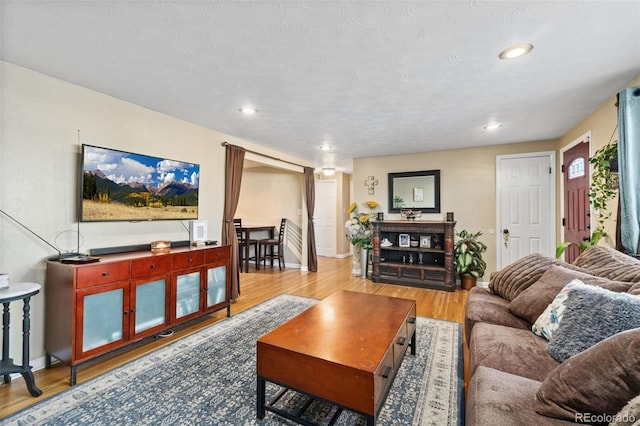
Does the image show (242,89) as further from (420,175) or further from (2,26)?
→ (420,175)

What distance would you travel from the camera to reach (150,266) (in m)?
2.59

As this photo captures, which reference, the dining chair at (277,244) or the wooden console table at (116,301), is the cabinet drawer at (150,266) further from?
the dining chair at (277,244)

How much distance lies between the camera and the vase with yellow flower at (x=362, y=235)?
5559 mm

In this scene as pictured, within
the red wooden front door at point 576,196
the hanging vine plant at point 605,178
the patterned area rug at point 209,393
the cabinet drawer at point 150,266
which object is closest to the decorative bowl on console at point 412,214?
the red wooden front door at point 576,196

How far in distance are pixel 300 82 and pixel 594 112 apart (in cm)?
339

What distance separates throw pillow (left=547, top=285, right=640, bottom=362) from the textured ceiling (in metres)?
1.58

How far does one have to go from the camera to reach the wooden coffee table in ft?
4.56

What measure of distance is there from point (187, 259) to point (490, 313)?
A: 2.92 m

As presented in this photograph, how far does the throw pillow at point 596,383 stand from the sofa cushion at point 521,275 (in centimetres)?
142

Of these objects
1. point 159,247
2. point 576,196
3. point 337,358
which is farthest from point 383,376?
point 576,196

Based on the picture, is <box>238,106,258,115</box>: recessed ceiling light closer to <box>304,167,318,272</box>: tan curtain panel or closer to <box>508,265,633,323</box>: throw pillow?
<box>304,167,318,272</box>: tan curtain panel

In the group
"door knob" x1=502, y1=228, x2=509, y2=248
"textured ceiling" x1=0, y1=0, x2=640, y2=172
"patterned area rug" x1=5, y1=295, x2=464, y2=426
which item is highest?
"textured ceiling" x1=0, y1=0, x2=640, y2=172

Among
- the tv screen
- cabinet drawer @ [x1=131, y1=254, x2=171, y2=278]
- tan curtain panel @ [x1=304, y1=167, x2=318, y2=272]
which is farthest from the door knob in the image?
cabinet drawer @ [x1=131, y1=254, x2=171, y2=278]

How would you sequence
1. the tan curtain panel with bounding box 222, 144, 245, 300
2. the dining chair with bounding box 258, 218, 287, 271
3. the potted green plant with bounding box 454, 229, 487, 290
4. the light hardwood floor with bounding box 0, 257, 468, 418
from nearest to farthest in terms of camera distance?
the light hardwood floor with bounding box 0, 257, 468, 418, the tan curtain panel with bounding box 222, 144, 245, 300, the potted green plant with bounding box 454, 229, 487, 290, the dining chair with bounding box 258, 218, 287, 271
